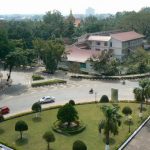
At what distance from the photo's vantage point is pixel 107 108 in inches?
1467

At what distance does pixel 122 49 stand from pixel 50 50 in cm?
2796

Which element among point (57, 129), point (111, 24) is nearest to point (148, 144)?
point (57, 129)

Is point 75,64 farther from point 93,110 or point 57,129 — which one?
point 57,129

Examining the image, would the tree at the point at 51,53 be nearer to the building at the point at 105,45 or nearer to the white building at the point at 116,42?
the building at the point at 105,45

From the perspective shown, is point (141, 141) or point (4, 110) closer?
point (141, 141)

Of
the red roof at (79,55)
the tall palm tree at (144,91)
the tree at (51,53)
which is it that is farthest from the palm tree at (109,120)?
the red roof at (79,55)

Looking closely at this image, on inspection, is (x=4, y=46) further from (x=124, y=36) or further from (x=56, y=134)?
(x=124, y=36)

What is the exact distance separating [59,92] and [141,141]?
84.4 feet

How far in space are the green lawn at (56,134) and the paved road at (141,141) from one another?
3.51ft

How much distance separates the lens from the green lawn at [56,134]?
3972 centimetres

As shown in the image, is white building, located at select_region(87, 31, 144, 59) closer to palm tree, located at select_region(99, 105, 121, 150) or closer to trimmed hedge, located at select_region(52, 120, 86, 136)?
trimmed hedge, located at select_region(52, 120, 86, 136)

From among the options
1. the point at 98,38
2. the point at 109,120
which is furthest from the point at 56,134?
the point at 98,38

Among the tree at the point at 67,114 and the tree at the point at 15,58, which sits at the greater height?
the tree at the point at 15,58

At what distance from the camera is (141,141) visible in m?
40.8
